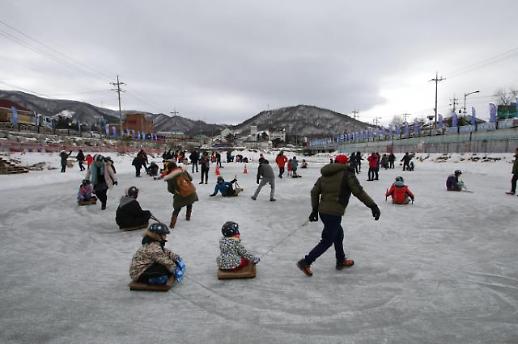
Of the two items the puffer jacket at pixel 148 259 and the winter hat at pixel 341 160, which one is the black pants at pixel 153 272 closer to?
the puffer jacket at pixel 148 259

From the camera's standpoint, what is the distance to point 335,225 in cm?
419

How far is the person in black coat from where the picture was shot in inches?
273

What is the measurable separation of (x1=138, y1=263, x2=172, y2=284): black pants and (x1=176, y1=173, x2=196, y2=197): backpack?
3.23m

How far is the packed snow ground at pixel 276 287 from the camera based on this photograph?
2.98 metres

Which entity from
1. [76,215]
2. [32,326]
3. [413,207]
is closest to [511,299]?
[32,326]

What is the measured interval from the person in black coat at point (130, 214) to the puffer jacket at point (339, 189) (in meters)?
4.52

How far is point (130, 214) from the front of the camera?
6.95m

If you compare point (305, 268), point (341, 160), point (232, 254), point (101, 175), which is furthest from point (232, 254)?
point (101, 175)

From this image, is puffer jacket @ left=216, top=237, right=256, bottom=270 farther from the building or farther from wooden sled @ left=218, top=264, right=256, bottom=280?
the building

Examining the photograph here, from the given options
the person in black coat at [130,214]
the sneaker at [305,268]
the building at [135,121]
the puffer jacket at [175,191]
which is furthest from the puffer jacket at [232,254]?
the building at [135,121]

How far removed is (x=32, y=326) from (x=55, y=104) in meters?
198

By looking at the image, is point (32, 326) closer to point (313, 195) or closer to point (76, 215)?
point (313, 195)

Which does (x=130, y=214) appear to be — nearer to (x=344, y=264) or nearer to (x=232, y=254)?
(x=232, y=254)

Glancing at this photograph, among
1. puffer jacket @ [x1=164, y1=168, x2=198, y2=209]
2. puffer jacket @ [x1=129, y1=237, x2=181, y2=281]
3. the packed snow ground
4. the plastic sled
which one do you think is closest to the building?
the plastic sled
